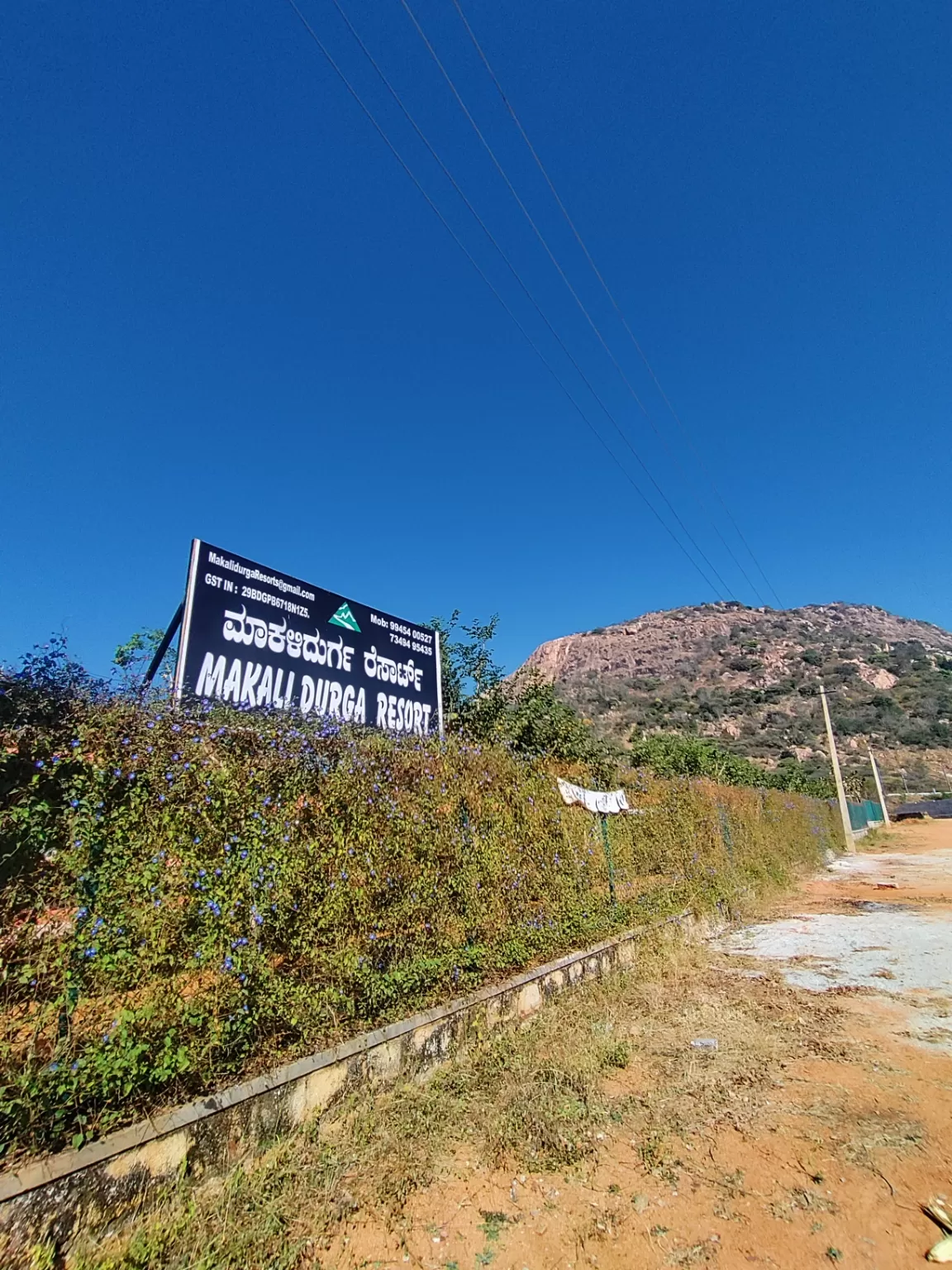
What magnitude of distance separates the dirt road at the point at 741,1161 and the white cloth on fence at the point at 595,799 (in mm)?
1873

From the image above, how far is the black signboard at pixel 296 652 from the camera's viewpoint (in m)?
5.26

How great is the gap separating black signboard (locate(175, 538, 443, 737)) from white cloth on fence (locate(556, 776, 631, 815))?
77.3 inches

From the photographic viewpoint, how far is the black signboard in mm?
5258

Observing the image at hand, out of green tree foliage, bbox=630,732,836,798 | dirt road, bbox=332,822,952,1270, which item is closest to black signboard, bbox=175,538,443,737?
dirt road, bbox=332,822,952,1270

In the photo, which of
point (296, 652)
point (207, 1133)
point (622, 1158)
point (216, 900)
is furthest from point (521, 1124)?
point (296, 652)

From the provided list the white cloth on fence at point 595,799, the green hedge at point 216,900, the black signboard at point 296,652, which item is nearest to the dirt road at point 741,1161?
the green hedge at point 216,900

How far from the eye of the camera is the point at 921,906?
1025 cm

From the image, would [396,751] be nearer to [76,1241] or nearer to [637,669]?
[76,1241]

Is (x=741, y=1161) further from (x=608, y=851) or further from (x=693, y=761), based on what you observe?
(x=693, y=761)

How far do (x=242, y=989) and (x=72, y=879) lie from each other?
0.99m

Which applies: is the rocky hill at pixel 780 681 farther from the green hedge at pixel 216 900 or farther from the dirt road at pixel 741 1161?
the green hedge at pixel 216 900

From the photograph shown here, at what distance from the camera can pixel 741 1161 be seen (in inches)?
110

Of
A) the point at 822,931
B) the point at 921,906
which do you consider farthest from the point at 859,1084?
the point at 921,906

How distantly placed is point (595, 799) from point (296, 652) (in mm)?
3727
